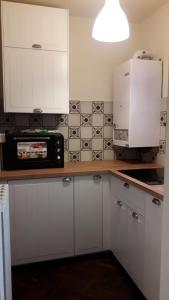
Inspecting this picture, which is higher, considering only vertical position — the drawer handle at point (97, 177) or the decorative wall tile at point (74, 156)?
the decorative wall tile at point (74, 156)

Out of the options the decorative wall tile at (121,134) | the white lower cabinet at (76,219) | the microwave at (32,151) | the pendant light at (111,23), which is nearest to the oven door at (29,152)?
the microwave at (32,151)

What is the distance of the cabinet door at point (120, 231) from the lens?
1.90 meters

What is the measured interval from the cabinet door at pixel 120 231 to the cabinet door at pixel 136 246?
0.07m

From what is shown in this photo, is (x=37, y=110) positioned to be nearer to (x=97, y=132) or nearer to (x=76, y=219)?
(x=97, y=132)

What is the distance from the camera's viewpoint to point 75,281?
6.21 feet

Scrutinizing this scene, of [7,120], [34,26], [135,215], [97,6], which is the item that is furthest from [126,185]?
[97,6]

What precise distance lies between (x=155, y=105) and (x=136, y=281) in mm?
1455

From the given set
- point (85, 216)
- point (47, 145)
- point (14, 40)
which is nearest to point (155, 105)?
point (47, 145)

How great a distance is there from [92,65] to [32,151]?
1.11 metres

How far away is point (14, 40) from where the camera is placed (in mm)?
2016

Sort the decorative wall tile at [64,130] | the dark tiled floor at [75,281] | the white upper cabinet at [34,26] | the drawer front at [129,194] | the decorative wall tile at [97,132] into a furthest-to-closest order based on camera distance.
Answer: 1. the decorative wall tile at [97,132]
2. the decorative wall tile at [64,130]
3. the white upper cabinet at [34,26]
4. the dark tiled floor at [75,281]
5. the drawer front at [129,194]

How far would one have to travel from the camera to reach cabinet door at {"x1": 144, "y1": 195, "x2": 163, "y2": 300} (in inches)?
56.7

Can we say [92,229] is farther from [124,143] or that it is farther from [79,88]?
[79,88]

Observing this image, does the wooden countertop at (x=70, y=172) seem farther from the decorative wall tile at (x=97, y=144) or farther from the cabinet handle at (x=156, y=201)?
the decorative wall tile at (x=97, y=144)
